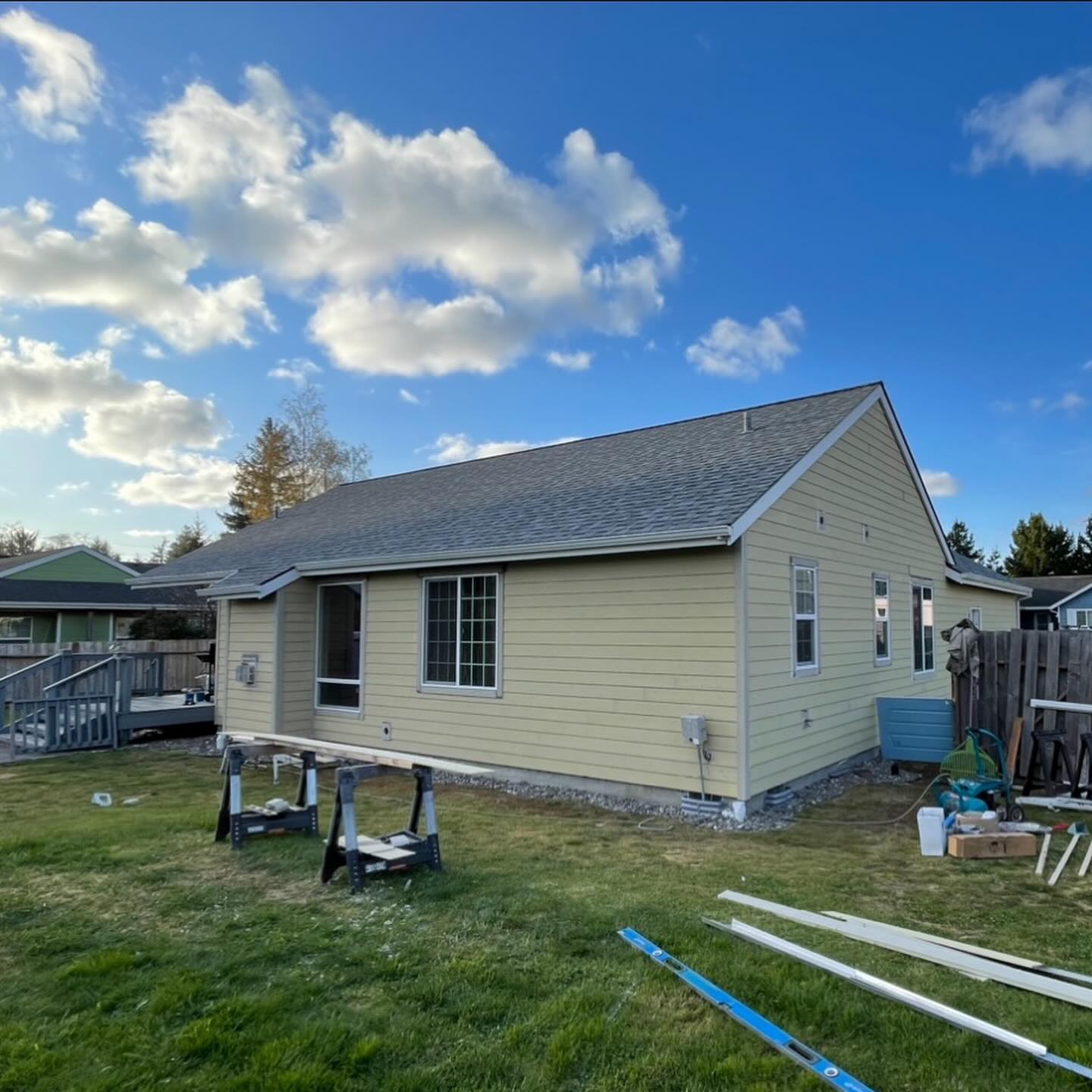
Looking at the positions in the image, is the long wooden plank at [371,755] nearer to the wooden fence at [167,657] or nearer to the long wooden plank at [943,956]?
the long wooden plank at [943,956]

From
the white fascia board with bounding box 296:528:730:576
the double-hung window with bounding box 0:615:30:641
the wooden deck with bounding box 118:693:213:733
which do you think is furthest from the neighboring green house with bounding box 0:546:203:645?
the white fascia board with bounding box 296:528:730:576

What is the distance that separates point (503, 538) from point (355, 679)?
154 inches

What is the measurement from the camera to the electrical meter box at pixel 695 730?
7.43 metres

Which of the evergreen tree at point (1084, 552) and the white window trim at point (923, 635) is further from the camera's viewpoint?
the evergreen tree at point (1084, 552)

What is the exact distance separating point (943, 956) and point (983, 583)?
1465 cm

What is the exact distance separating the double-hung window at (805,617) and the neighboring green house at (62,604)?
929 inches

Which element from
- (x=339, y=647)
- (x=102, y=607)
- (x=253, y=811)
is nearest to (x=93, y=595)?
(x=102, y=607)

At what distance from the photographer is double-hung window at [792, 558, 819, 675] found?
8570 millimetres

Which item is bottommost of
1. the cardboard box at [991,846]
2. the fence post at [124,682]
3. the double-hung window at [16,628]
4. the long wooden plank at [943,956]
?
the cardboard box at [991,846]

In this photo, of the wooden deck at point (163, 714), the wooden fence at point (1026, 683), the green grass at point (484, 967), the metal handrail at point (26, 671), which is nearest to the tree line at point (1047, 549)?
the wooden fence at point (1026, 683)

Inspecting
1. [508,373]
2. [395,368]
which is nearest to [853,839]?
[508,373]

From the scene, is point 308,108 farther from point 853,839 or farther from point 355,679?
point 853,839

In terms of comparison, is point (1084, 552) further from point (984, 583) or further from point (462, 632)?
point (462, 632)

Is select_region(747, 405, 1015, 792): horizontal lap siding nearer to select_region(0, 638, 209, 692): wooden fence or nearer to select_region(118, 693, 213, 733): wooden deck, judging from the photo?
select_region(118, 693, 213, 733): wooden deck
